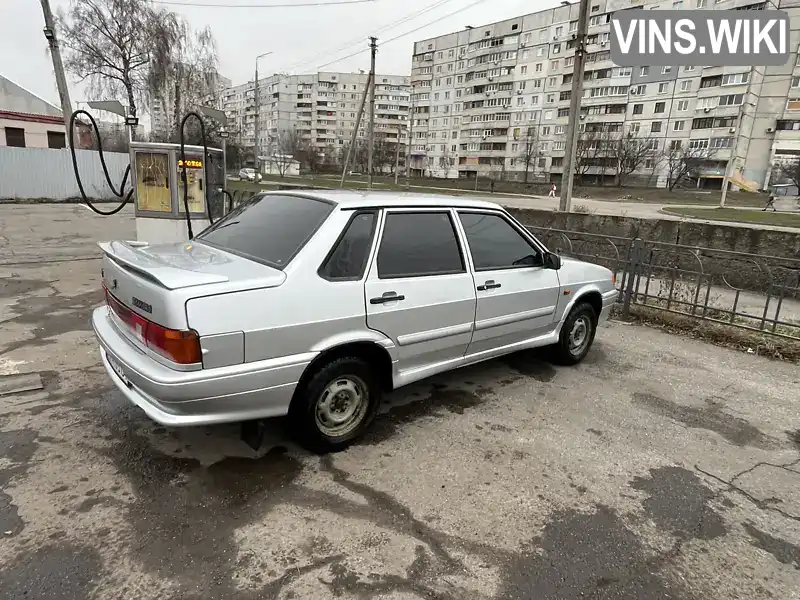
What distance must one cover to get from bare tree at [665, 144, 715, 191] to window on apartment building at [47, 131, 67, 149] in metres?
51.9

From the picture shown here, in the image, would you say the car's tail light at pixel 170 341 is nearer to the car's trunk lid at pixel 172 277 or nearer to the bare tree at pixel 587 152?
the car's trunk lid at pixel 172 277

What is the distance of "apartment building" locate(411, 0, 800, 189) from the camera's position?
52.7 metres

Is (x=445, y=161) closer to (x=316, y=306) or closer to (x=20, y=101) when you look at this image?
(x=20, y=101)

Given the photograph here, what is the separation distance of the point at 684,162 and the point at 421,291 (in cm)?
5684

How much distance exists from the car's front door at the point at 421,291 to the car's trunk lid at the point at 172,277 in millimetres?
742

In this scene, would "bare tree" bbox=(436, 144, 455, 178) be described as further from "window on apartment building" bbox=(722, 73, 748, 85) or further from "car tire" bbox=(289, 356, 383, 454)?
"car tire" bbox=(289, 356, 383, 454)

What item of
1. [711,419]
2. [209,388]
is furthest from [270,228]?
[711,419]

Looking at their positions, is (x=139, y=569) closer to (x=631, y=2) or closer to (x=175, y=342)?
(x=175, y=342)

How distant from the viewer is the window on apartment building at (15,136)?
2817 cm

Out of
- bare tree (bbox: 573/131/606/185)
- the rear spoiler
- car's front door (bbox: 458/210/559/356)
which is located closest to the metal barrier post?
car's front door (bbox: 458/210/559/356)

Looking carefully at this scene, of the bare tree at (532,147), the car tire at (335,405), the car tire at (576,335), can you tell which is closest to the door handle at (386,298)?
the car tire at (335,405)

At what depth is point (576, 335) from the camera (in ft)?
16.5

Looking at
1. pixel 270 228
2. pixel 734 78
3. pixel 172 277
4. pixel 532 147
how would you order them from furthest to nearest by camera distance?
1. pixel 532 147
2. pixel 734 78
3. pixel 270 228
4. pixel 172 277

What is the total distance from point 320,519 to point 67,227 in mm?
14076
